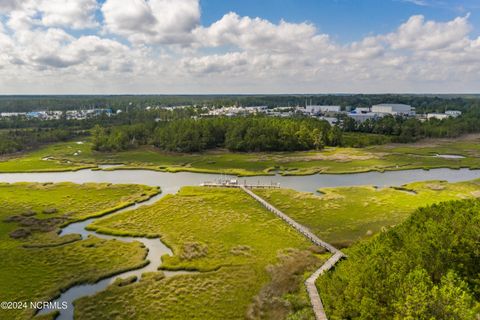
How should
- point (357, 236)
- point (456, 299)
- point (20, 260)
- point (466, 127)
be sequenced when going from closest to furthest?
1. point (456, 299)
2. point (20, 260)
3. point (357, 236)
4. point (466, 127)

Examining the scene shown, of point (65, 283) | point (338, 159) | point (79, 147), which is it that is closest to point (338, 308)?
point (65, 283)

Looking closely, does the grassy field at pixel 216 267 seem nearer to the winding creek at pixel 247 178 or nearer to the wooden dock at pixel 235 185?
the winding creek at pixel 247 178

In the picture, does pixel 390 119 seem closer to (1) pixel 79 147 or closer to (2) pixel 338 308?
(1) pixel 79 147

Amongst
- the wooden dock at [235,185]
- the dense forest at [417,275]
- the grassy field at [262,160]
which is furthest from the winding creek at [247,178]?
the dense forest at [417,275]

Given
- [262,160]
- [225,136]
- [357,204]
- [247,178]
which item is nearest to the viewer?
[357,204]

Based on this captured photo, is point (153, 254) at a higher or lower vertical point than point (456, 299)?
lower

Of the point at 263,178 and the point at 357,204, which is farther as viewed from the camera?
the point at 263,178

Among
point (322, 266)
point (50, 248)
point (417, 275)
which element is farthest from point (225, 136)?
point (417, 275)

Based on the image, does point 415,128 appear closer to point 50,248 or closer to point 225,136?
point 225,136

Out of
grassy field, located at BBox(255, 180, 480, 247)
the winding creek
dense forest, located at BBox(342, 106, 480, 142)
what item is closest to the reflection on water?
the winding creek
